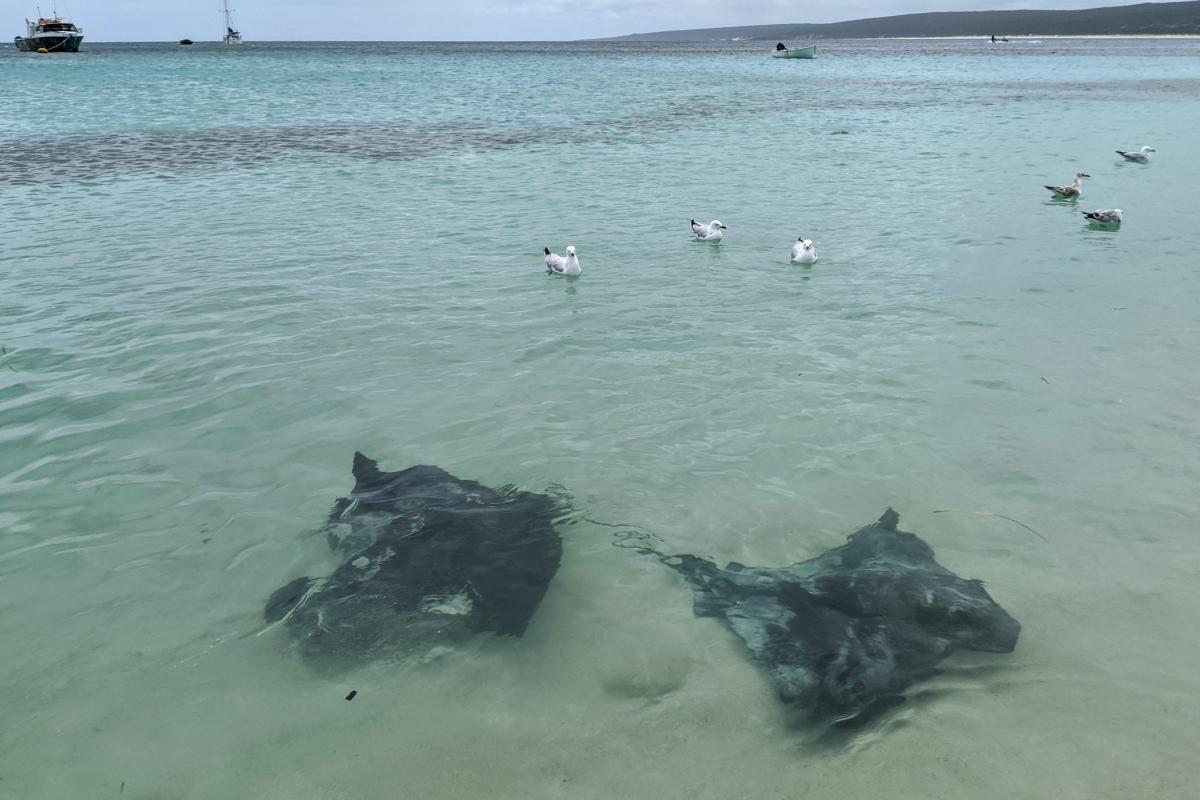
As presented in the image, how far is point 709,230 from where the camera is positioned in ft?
46.2

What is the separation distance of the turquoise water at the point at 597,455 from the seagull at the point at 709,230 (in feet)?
0.63

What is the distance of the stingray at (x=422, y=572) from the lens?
5.13 m

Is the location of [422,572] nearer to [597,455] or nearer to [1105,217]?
[597,455]

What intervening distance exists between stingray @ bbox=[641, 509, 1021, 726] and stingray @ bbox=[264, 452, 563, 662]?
1.31m

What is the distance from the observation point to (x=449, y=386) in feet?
28.8

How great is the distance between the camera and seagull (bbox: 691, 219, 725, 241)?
46.2 ft

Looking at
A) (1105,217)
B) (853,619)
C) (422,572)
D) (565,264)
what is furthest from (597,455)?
(1105,217)

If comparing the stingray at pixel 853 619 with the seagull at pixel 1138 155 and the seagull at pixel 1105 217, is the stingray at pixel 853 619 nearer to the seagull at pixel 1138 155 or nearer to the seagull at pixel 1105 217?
the seagull at pixel 1105 217

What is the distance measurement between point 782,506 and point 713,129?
90.7ft

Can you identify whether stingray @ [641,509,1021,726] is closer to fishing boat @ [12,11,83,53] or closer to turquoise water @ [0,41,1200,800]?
turquoise water @ [0,41,1200,800]

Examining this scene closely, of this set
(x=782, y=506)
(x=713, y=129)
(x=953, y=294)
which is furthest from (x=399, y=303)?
(x=713, y=129)

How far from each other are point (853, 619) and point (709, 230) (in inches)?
407

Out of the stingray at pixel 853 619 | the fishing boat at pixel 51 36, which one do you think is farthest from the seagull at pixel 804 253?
the fishing boat at pixel 51 36

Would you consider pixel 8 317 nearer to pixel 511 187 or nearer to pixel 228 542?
pixel 228 542
